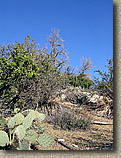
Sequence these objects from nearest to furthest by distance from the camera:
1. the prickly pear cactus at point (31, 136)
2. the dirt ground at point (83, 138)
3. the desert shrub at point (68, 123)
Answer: the prickly pear cactus at point (31, 136) → the dirt ground at point (83, 138) → the desert shrub at point (68, 123)

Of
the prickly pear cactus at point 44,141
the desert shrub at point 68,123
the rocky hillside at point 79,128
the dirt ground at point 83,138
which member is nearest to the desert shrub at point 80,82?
the rocky hillside at point 79,128

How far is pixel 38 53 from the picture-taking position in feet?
17.1

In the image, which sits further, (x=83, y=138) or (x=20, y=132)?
(x=83, y=138)

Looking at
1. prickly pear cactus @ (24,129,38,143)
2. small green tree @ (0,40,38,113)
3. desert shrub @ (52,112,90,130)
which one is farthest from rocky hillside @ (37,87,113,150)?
small green tree @ (0,40,38,113)

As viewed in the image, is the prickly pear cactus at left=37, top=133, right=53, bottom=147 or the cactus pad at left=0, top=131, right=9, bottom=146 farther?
the prickly pear cactus at left=37, top=133, right=53, bottom=147

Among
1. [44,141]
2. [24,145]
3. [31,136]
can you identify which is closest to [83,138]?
[44,141]

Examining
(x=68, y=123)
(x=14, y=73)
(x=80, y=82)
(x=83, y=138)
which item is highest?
(x=80, y=82)

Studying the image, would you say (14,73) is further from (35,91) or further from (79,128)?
(79,128)

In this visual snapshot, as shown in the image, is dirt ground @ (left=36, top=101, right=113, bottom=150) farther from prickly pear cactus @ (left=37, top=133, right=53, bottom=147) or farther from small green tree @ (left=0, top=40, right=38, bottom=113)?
small green tree @ (left=0, top=40, right=38, bottom=113)

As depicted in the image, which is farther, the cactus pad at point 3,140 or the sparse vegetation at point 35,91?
the sparse vegetation at point 35,91

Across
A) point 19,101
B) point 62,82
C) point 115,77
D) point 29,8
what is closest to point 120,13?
point 115,77

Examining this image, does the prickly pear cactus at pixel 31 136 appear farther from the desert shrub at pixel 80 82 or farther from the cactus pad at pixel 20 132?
the desert shrub at pixel 80 82

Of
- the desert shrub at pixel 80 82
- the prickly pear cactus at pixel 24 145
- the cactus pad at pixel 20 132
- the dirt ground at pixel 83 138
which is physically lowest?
the dirt ground at pixel 83 138

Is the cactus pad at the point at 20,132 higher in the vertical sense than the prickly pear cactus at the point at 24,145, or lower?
higher
